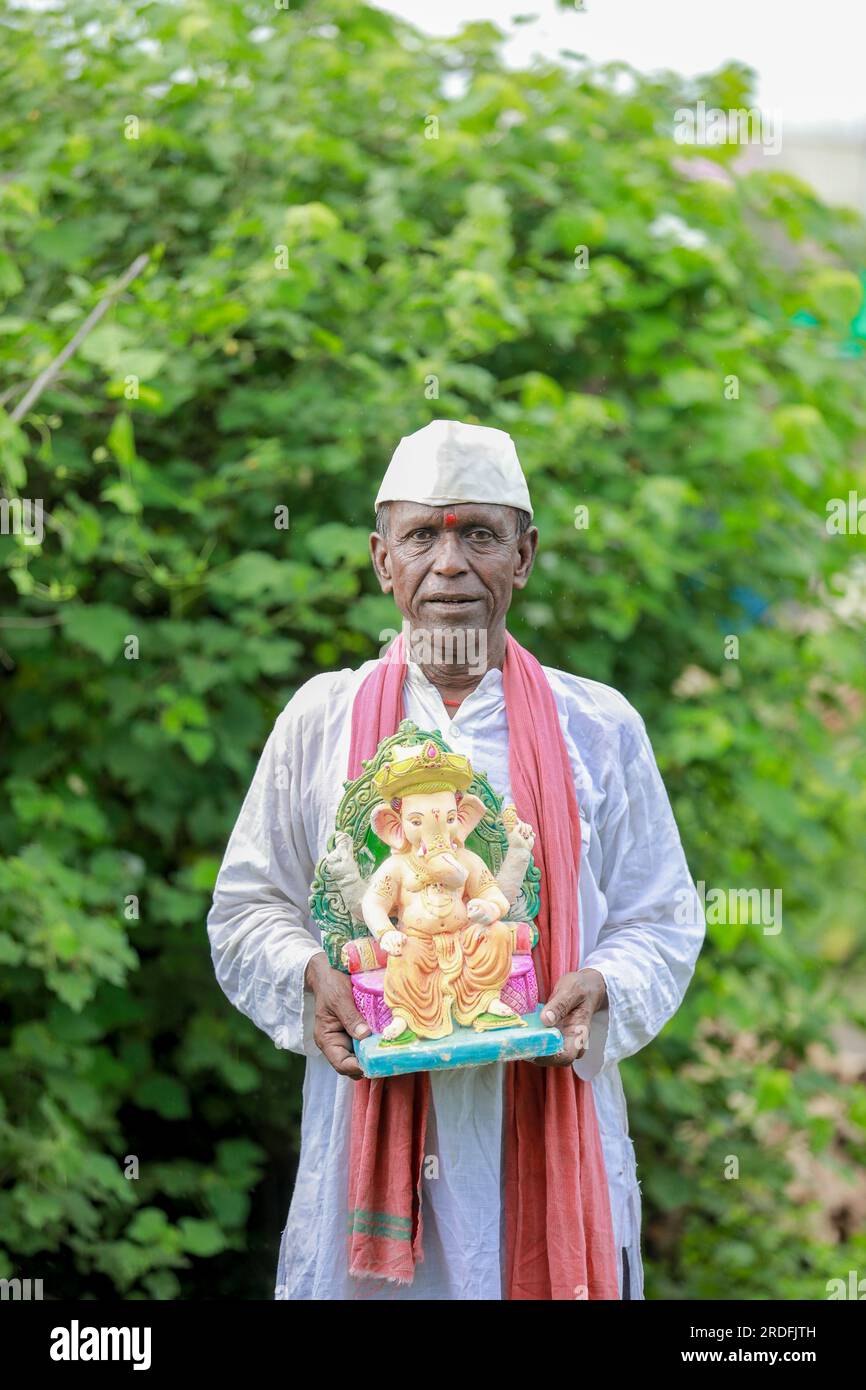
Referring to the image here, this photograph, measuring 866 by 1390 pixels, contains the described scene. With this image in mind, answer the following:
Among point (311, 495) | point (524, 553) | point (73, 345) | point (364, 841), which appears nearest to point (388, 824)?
point (364, 841)

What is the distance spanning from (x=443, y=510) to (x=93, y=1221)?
238 cm

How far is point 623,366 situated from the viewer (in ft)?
16.0

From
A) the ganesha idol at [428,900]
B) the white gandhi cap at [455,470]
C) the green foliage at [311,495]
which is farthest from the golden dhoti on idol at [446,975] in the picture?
the green foliage at [311,495]

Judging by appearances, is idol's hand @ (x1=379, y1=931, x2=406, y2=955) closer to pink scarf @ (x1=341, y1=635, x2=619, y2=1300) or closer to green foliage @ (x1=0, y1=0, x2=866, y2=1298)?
pink scarf @ (x1=341, y1=635, x2=619, y2=1300)

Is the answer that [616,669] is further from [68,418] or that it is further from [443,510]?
[443,510]

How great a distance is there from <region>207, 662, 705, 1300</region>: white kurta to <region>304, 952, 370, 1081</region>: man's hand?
5 centimetres

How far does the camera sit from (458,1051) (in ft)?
7.91

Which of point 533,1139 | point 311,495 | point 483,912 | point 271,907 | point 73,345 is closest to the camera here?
point 483,912

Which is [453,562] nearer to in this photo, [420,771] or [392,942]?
[420,771]

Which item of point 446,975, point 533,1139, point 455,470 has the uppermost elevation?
point 455,470

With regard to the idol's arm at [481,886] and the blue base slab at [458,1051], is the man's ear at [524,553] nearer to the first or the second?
the idol's arm at [481,886]

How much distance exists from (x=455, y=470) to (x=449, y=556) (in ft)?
0.46
